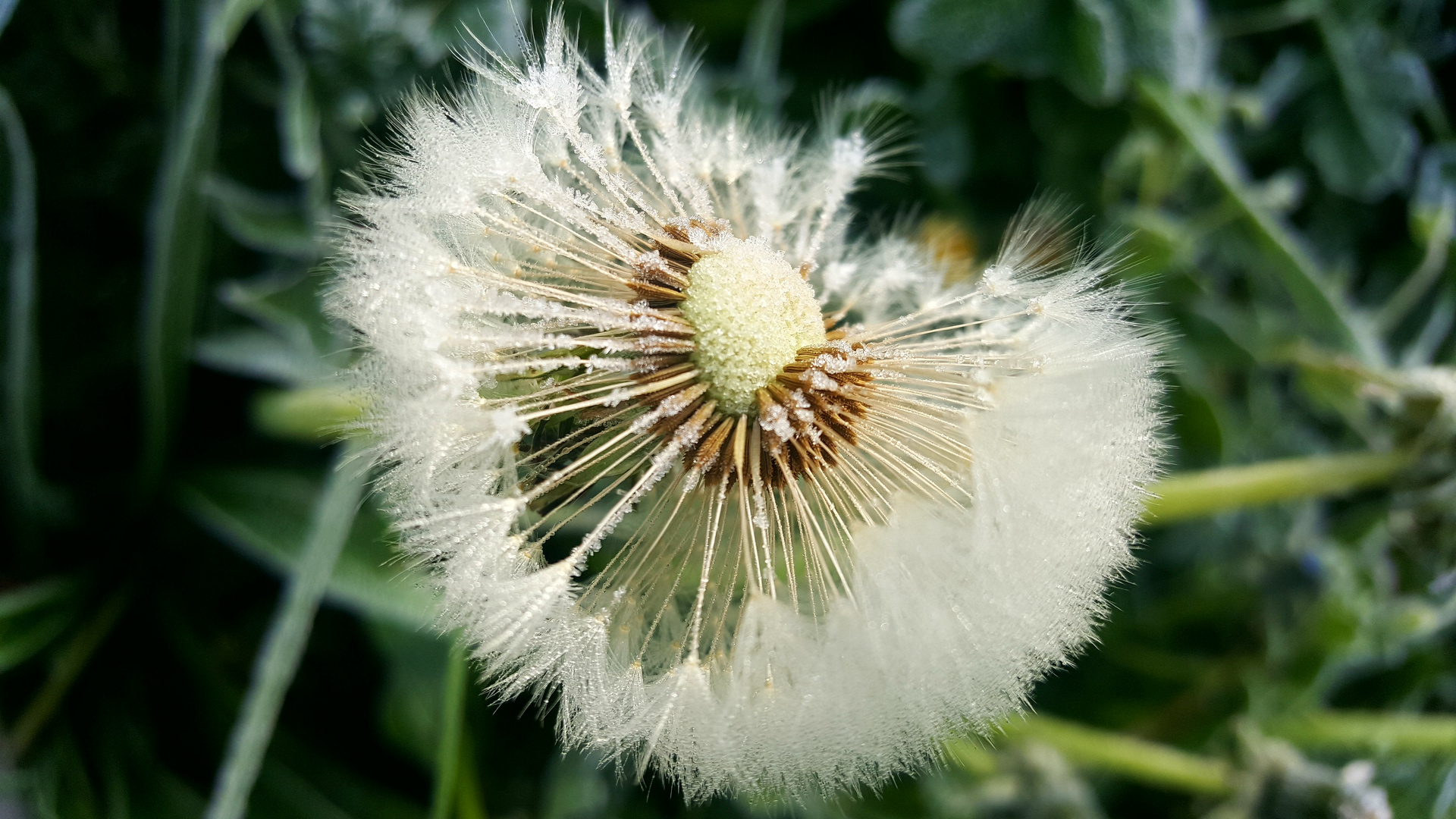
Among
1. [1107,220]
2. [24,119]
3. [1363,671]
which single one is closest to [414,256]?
[24,119]

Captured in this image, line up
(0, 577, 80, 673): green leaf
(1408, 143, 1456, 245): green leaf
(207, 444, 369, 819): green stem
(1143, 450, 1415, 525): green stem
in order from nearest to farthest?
(207, 444, 369, 819): green stem < (0, 577, 80, 673): green leaf < (1143, 450, 1415, 525): green stem < (1408, 143, 1456, 245): green leaf

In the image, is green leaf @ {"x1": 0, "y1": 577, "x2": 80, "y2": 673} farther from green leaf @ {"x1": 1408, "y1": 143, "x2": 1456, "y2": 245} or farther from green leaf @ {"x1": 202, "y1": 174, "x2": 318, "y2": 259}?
green leaf @ {"x1": 1408, "y1": 143, "x2": 1456, "y2": 245}

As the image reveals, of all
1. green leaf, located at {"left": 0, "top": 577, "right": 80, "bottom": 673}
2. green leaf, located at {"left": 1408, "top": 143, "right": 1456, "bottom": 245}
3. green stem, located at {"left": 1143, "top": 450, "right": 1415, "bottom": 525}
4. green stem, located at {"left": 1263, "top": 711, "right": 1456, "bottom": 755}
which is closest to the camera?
green leaf, located at {"left": 0, "top": 577, "right": 80, "bottom": 673}

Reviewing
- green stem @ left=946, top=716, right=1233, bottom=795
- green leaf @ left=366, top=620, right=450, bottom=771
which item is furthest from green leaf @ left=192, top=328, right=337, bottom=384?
green stem @ left=946, top=716, right=1233, bottom=795

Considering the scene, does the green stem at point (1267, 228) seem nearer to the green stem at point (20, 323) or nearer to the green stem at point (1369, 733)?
the green stem at point (1369, 733)

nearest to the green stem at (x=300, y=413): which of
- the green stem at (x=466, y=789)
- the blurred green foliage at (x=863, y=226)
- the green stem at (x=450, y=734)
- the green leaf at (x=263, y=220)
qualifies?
the blurred green foliage at (x=863, y=226)

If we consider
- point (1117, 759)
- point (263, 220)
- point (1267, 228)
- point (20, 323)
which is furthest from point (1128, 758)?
point (20, 323)

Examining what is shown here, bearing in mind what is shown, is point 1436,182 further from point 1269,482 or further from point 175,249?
point 175,249
